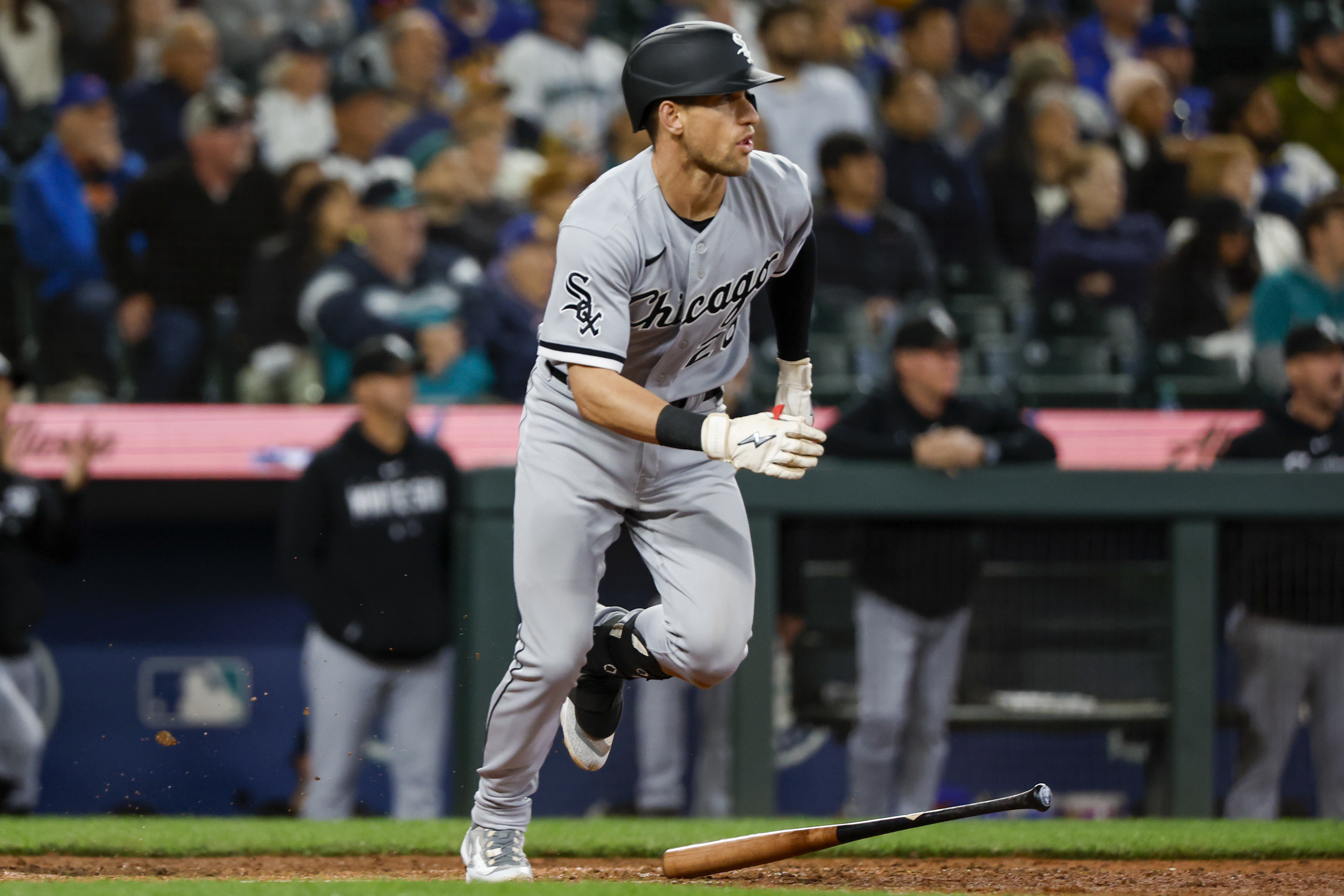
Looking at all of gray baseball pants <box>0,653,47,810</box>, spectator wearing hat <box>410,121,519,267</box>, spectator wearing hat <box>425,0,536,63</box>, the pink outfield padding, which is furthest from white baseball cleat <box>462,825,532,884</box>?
spectator wearing hat <box>425,0,536,63</box>

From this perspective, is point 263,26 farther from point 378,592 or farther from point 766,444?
point 766,444

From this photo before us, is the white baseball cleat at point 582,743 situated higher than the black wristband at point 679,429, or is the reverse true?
the black wristband at point 679,429

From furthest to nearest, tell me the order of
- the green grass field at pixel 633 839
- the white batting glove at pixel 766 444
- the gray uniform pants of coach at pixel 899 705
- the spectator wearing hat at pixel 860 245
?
the spectator wearing hat at pixel 860 245, the gray uniform pants of coach at pixel 899 705, the green grass field at pixel 633 839, the white batting glove at pixel 766 444

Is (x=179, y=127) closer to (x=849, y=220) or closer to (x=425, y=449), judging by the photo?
(x=425, y=449)

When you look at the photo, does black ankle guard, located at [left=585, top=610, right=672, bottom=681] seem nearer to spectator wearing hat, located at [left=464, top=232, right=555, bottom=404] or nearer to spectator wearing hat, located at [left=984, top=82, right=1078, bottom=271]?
spectator wearing hat, located at [left=464, top=232, right=555, bottom=404]

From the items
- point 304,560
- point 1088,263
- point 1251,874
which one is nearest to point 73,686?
point 304,560

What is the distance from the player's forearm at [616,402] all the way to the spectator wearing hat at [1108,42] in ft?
19.9

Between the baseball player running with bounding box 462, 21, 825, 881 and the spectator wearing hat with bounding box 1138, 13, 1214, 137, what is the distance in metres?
5.29

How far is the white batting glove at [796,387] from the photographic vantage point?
3.62 m

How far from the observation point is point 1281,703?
5.14m

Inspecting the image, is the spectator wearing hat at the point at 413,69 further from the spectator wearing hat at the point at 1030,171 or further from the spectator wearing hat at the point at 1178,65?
the spectator wearing hat at the point at 1178,65

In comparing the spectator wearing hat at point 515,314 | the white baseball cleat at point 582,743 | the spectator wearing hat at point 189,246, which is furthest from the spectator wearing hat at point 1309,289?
the spectator wearing hat at point 189,246

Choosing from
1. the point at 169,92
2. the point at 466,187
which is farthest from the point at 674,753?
the point at 169,92

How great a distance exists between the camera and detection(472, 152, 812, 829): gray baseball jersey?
10.2 feet
